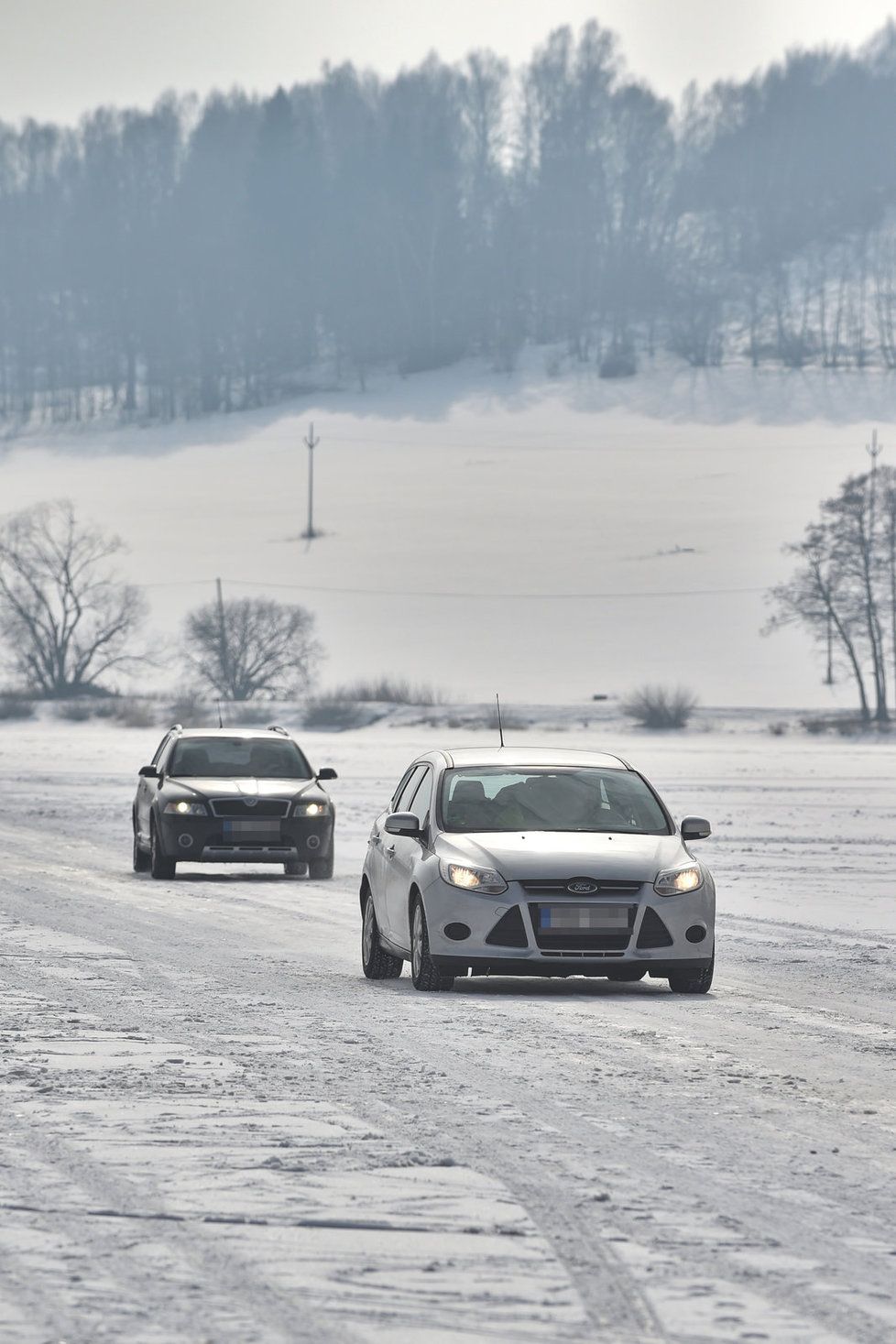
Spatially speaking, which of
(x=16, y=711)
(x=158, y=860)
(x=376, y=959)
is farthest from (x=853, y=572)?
(x=376, y=959)

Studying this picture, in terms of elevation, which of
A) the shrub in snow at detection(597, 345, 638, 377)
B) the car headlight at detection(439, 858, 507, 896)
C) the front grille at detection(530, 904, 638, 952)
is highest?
the shrub in snow at detection(597, 345, 638, 377)

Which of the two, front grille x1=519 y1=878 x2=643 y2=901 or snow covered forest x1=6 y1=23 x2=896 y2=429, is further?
snow covered forest x1=6 y1=23 x2=896 y2=429

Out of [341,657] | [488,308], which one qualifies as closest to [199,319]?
[488,308]

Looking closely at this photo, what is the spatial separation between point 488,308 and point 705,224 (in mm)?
26193

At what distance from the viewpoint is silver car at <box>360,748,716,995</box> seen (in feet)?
41.6

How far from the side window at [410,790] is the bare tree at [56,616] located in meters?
78.3

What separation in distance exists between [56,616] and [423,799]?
102 metres

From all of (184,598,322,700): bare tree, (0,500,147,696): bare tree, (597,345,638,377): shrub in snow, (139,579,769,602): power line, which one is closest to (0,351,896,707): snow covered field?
(139,579,769,602): power line

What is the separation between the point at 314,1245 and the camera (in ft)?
20.6

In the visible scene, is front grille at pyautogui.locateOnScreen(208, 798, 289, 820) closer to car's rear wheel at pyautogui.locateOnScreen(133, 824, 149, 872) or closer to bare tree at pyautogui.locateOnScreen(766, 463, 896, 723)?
car's rear wheel at pyautogui.locateOnScreen(133, 824, 149, 872)

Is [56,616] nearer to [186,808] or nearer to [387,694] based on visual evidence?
[387,694]

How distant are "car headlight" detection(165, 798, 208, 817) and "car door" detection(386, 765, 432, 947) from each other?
8.85 metres

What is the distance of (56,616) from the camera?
114 m

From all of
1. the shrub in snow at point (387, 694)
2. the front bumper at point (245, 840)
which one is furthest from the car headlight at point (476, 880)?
the shrub in snow at point (387, 694)
